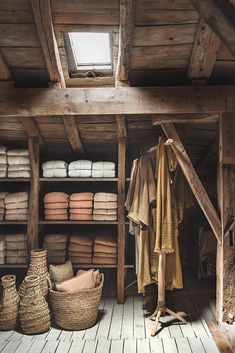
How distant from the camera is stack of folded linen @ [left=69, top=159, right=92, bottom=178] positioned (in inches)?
160

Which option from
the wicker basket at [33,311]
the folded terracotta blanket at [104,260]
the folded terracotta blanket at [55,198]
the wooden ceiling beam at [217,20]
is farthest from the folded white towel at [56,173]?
the wooden ceiling beam at [217,20]

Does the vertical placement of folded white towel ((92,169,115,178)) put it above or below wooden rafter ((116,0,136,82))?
below

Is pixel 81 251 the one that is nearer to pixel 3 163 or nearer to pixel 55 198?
pixel 55 198

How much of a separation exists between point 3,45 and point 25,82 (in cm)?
49

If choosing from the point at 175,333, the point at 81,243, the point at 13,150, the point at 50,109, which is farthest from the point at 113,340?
the point at 13,150

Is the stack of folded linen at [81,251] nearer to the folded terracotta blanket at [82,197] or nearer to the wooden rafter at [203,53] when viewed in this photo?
the folded terracotta blanket at [82,197]

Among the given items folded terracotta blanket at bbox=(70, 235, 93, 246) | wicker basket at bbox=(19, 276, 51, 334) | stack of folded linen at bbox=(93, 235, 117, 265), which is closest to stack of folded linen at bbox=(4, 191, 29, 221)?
folded terracotta blanket at bbox=(70, 235, 93, 246)

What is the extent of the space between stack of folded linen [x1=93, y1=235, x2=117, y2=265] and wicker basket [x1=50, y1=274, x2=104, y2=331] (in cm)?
82

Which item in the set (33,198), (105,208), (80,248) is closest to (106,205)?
(105,208)

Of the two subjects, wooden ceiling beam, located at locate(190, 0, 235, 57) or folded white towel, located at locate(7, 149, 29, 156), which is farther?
folded white towel, located at locate(7, 149, 29, 156)

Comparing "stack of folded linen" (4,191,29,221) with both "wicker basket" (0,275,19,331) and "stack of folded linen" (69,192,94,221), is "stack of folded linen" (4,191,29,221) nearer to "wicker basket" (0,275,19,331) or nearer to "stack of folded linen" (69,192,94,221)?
"stack of folded linen" (69,192,94,221)

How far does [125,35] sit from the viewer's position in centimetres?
267

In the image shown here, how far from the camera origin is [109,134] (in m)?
4.05

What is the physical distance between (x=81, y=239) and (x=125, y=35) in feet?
8.33
